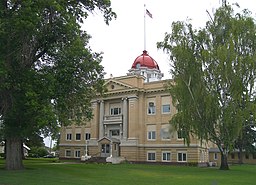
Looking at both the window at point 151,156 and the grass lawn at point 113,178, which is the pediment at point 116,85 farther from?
the grass lawn at point 113,178

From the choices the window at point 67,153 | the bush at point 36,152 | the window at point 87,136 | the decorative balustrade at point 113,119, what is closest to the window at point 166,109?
the decorative balustrade at point 113,119

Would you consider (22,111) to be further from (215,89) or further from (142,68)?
(142,68)

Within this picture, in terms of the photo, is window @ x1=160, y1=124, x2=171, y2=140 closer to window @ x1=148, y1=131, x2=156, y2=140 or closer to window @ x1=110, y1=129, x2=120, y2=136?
window @ x1=148, y1=131, x2=156, y2=140

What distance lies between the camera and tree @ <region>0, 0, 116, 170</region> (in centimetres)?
2277

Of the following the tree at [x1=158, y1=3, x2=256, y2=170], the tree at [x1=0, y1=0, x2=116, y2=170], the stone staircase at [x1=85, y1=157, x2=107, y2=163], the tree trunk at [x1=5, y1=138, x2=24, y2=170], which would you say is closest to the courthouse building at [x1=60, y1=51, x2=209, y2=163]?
the stone staircase at [x1=85, y1=157, x2=107, y2=163]

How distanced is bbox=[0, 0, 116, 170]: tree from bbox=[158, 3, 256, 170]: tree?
32.2 ft

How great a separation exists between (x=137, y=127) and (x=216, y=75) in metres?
24.3

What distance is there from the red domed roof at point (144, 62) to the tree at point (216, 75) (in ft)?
104

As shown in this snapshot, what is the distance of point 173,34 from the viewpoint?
37.9 m

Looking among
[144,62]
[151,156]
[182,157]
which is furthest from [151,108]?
[144,62]

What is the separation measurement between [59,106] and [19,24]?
756 centimetres

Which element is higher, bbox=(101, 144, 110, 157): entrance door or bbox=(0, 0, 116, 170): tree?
bbox=(0, 0, 116, 170): tree

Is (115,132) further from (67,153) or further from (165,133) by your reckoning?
(67,153)

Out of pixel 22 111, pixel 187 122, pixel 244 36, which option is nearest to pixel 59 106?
pixel 22 111
